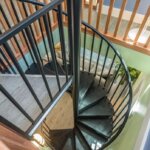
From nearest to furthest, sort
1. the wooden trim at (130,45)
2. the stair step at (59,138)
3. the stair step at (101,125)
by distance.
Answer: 1. the wooden trim at (130,45)
2. the stair step at (101,125)
3. the stair step at (59,138)

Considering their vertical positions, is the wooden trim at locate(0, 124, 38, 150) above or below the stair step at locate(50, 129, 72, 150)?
above

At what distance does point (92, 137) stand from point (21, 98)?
1.87m

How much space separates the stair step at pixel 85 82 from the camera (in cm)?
314

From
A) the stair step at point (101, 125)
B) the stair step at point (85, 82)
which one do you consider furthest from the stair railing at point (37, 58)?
the stair step at point (101, 125)

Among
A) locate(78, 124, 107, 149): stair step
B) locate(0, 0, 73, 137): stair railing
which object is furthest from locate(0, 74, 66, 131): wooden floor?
locate(78, 124, 107, 149): stair step

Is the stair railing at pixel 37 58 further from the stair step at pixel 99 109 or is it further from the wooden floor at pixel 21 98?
the stair step at pixel 99 109

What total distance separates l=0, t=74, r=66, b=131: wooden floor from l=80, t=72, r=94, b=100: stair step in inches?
43.4

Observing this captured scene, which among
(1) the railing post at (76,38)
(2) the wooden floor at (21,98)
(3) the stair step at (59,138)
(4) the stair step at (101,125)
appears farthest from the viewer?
(3) the stair step at (59,138)

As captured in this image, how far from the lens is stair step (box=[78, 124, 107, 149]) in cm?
311

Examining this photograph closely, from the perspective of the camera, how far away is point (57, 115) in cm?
436

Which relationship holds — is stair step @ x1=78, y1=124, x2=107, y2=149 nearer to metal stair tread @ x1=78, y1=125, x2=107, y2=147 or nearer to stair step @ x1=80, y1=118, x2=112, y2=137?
metal stair tread @ x1=78, y1=125, x2=107, y2=147

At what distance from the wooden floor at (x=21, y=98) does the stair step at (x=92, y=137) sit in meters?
1.61

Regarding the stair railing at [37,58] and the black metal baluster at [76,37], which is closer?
the stair railing at [37,58]

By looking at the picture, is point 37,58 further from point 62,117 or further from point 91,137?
point 62,117
